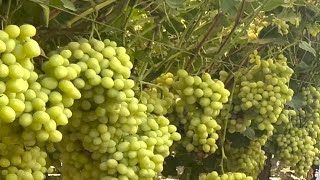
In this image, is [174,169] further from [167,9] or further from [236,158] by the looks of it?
[167,9]

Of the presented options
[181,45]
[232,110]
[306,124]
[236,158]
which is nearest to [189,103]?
[181,45]

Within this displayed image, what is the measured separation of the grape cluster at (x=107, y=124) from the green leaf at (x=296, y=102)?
619mm

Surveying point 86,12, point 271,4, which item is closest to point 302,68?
point 271,4

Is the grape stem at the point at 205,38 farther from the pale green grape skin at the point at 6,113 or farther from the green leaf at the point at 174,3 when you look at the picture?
the pale green grape skin at the point at 6,113

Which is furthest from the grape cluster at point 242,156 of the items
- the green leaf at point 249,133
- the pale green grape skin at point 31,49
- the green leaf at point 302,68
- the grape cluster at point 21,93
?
the pale green grape skin at point 31,49

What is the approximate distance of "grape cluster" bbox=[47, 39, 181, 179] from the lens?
886 millimetres

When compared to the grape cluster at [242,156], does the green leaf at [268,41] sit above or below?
above

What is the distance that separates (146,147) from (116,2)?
245mm

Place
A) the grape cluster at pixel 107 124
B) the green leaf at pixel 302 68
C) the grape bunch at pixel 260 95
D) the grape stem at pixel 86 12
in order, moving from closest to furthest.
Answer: the grape cluster at pixel 107 124
the grape stem at pixel 86 12
the grape bunch at pixel 260 95
the green leaf at pixel 302 68

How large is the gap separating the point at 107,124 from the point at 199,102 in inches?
11.0

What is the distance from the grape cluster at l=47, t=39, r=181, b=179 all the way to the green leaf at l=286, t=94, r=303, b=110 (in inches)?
24.4

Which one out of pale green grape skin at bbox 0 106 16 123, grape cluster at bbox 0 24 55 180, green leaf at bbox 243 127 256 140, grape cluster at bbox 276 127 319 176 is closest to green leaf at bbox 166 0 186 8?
grape cluster at bbox 0 24 55 180

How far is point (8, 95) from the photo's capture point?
2.33ft

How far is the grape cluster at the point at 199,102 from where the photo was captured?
1196mm
